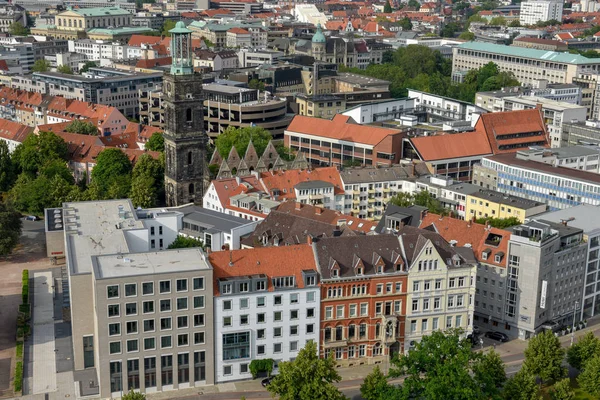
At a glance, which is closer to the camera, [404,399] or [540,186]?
[404,399]

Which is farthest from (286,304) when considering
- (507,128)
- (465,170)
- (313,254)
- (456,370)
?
(507,128)

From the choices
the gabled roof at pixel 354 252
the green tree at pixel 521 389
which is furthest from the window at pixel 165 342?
the green tree at pixel 521 389

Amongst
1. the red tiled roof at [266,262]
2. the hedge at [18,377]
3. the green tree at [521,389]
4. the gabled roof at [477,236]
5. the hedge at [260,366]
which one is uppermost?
the red tiled roof at [266,262]

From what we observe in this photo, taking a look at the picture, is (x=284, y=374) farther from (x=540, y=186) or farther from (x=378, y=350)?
(x=540, y=186)

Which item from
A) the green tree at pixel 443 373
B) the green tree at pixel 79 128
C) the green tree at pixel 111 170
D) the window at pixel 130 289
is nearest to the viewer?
the green tree at pixel 443 373

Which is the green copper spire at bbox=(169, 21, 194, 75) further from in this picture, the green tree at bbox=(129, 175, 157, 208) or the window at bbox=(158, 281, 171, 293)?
the window at bbox=(158, 281, 171, 293)

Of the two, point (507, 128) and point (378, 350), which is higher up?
point (507, 128)

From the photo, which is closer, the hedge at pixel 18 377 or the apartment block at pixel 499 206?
the hedge at pixel 18 377

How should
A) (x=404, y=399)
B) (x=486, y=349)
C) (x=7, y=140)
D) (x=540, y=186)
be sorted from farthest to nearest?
1. (x=7, y=140)
2. (x=540, y=186)
3. (x=486, y=349)
4. (x=404, y=399)

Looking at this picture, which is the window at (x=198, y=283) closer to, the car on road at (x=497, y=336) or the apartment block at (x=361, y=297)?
the apartment block at (x=361, y=297)
